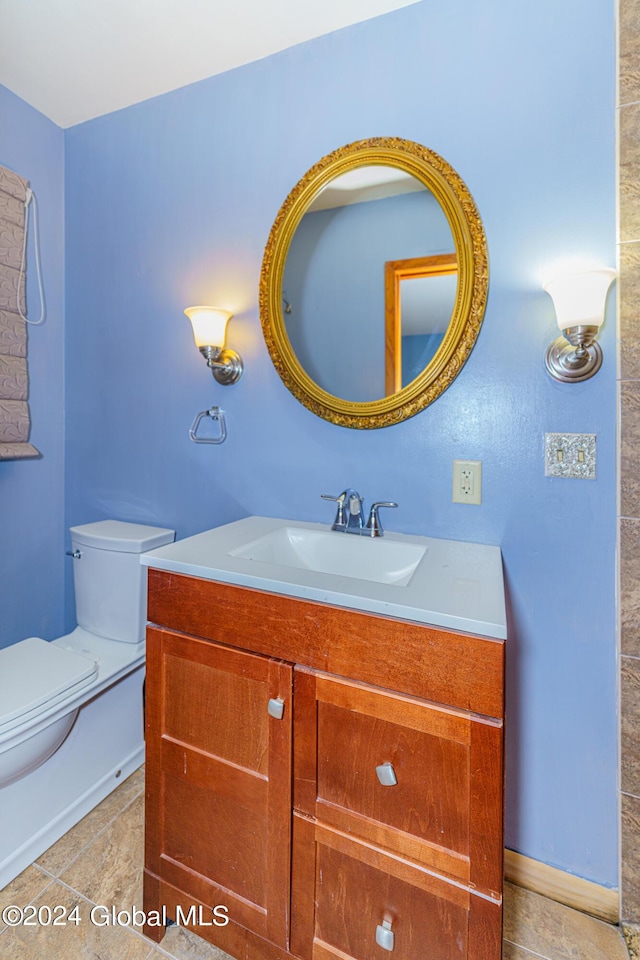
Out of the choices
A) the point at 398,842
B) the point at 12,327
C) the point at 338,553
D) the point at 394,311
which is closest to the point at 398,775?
the point at 398,842

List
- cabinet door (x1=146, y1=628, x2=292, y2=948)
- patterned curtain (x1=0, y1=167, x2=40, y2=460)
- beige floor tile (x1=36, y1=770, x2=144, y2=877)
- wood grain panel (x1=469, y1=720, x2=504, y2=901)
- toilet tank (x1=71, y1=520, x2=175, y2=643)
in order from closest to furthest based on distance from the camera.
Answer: wood grain panel (x1=469, y1=720, x2=504, y2=901) → cabinet door (x1=146, y1=628, x2=292, y2=948) → beige floor tile (x1=36, y1=770, x2=144, y2=877) → toilet tank (x1=71, y1=520, x2=175, y2=643) → patterned curtain (x1=0, y1=167, x2=40, y2=460)

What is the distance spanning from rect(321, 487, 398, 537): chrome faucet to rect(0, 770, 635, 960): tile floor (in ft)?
3.38

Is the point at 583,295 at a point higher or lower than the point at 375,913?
higher

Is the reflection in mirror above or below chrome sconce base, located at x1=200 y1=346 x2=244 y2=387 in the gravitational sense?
Answer: above

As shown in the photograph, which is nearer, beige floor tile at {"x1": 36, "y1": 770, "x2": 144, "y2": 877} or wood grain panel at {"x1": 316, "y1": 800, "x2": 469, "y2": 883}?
wood grain panel at {"x1": 316, "y1": 800, "x2": 469, "y2": 883}

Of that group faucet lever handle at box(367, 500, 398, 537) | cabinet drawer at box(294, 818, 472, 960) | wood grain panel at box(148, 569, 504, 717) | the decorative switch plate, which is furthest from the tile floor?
the decorative switch plate

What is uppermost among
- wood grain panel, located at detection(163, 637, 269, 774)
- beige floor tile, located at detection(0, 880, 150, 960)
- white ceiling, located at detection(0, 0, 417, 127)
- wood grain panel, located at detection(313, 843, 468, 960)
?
white ceiling, located at detection(0, 0, 417, 127)

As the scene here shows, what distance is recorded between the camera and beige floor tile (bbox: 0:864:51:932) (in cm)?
114

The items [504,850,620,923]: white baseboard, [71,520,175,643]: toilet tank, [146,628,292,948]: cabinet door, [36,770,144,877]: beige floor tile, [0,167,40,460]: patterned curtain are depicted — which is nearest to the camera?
[146,628,292,948]: cabinet door

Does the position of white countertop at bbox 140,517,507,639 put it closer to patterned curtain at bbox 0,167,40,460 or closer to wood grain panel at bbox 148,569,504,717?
wood grain panel at bbox 148,569,504,717

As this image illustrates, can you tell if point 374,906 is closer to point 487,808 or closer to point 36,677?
point 487,808

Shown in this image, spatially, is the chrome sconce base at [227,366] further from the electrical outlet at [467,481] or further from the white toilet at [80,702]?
the electrical outlet at [467,481]

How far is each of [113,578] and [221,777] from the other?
841mm

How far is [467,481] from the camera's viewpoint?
4.02 ft
